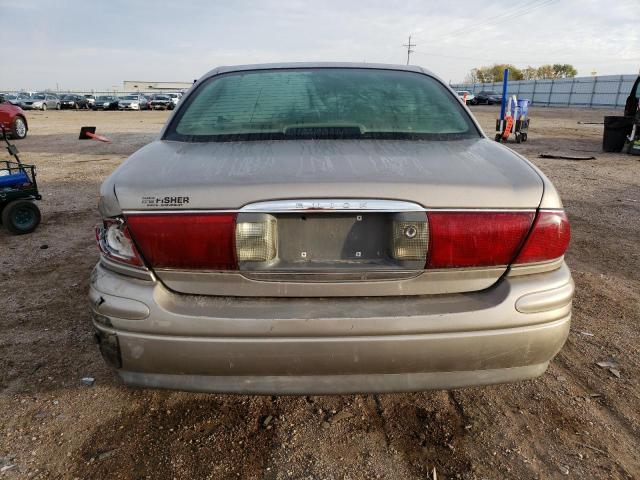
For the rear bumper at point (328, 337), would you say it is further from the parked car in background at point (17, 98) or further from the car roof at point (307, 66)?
the parked car in background at point (17, 98)

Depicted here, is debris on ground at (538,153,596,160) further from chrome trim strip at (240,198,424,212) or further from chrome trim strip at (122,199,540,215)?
chrome trim strip at (240,198,424,212)

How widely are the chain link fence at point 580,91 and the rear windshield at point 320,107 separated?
4952cm

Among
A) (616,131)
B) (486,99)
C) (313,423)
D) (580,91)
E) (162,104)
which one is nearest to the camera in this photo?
(313,423)

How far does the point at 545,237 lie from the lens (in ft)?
5.93

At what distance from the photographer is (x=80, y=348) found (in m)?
2.93

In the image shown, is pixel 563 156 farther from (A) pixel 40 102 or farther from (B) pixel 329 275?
(A) pixel 40 102

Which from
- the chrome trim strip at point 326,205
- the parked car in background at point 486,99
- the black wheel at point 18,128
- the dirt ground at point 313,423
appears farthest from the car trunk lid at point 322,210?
the parked car in background at point 486,99

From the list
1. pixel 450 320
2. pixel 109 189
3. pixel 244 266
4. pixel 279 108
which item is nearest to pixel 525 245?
pixel 450 320

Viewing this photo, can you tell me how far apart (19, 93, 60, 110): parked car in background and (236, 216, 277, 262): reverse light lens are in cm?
4791

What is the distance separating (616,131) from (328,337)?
1384 centimetres

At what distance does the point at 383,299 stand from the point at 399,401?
89cm

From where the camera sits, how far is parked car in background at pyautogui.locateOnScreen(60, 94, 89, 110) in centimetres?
4534

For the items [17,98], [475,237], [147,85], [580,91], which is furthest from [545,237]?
[147,85]

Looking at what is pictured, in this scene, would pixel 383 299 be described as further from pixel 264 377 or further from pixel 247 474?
pixel 247 474
